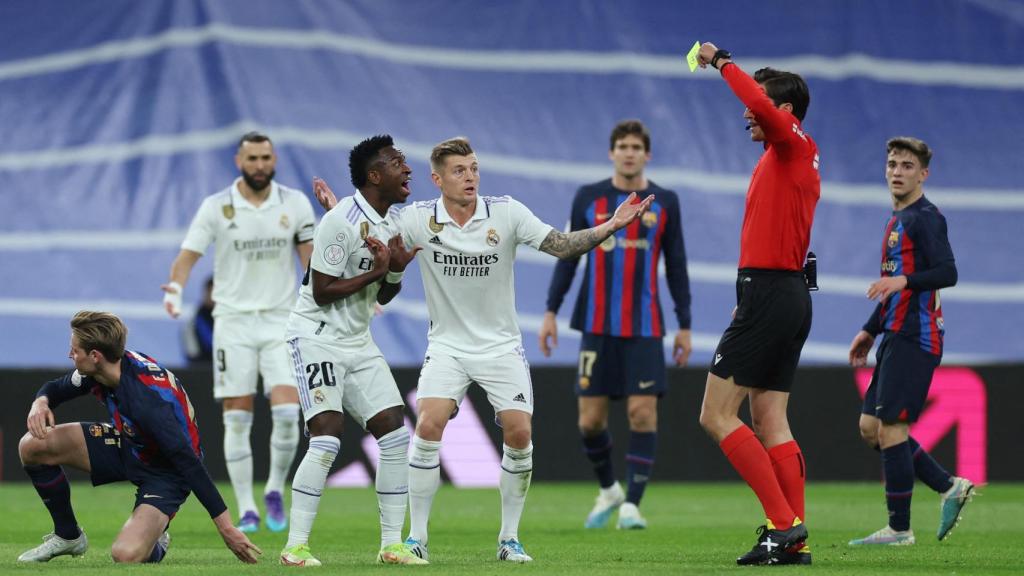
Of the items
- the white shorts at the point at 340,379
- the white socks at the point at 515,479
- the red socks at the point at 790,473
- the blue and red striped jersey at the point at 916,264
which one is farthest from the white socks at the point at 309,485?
the blue and red striped jersey at the point at 916,264

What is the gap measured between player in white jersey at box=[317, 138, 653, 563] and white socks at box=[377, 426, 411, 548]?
0.44 ft

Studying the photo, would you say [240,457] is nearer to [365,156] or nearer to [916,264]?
[365,156]

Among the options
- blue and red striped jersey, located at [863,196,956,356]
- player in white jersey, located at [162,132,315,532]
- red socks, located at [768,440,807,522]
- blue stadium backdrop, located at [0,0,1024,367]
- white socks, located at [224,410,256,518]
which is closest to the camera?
red socks, located at [768,440,807,522]

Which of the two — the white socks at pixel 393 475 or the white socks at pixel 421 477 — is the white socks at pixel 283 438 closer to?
the white socks at pixel 421 477

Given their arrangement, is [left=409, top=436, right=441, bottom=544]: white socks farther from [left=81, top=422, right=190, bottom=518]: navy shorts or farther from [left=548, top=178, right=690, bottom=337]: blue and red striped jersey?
[left=548, top=178, right=690, bottom=337]: blue and red striped jersey

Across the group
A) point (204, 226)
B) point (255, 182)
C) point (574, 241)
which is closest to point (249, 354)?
point (204, 226)

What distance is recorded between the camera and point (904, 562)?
274 inches

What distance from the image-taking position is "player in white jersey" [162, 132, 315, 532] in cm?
976

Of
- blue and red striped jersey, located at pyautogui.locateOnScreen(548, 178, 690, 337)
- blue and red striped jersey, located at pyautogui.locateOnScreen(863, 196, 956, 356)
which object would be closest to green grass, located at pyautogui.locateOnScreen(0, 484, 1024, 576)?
blue and red striped jersey, located at pyautogui.locateOnScreen(863, 196, 956, 356)

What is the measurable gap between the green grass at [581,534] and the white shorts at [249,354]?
3.00ft

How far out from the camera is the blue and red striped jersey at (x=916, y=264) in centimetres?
812

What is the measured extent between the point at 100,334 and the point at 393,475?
4.62ft

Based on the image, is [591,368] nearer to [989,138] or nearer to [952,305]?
[952,305]

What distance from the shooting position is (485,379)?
280 inches
